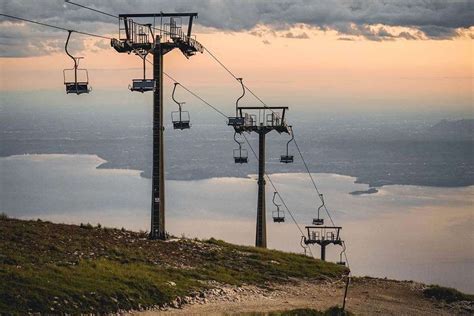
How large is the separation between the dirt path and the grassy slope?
2.73 feet

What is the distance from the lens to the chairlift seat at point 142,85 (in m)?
35.0

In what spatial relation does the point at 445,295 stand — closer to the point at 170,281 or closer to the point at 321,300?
the point at 321,300

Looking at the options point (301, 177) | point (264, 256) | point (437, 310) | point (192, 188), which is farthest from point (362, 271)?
point (301, 177)

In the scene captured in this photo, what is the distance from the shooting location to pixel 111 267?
103 feet

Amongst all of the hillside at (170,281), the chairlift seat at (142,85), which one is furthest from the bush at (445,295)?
the chairlift seat at (142,85)

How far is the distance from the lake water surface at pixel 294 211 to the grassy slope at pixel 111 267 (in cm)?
4349

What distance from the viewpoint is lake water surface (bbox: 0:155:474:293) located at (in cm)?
10169

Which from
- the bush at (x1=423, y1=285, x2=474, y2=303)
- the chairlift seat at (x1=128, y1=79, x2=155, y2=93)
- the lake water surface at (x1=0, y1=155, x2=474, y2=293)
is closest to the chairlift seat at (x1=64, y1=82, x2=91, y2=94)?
the chairlift seat at (x1=128, y1=79, x2=155, y2=93)

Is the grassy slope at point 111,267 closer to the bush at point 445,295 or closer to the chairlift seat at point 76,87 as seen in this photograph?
the bush at point 445,295

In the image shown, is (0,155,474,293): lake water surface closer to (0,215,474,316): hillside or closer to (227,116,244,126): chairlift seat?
(227,116,244,126): chairlift seat

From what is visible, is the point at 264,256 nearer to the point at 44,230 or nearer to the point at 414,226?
the point at 44,230

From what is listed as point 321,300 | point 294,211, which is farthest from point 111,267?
point 294,211

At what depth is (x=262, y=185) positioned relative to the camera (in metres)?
50.9

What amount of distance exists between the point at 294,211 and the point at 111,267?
4082 inches
